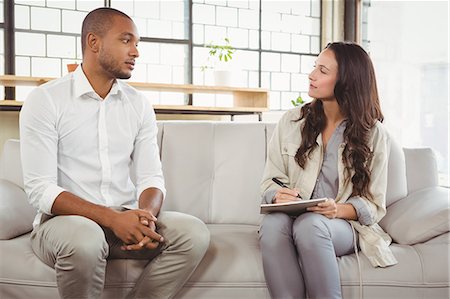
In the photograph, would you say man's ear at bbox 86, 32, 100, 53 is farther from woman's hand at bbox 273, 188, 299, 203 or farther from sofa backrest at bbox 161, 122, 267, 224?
woman's hand at bbox 273, 188, 299, 203

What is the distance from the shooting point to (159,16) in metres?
5.03

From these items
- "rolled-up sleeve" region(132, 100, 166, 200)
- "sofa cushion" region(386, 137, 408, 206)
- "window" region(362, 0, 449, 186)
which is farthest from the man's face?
"window" region(362, 0, 449, 186)

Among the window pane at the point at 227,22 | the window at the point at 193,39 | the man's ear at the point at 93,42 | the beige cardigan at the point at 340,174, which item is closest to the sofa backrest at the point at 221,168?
the beige cardigan at the point at 340,174

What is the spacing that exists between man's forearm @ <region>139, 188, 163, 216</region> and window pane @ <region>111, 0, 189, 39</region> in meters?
3.11

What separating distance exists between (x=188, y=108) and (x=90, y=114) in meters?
2.39

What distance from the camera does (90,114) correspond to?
82.7 inches

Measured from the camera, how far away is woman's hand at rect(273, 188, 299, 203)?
6.72ft

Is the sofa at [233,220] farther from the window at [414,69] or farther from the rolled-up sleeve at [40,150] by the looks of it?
the window at [414,69]

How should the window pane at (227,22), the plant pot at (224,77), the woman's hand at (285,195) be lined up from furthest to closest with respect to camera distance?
1. the window pane at (227,22)
2. the plant pot at (224,77)
3. the woman's hand at (285,195)

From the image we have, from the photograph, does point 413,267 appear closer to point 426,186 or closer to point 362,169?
point 362,169

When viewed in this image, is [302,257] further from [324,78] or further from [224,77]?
[224,77]

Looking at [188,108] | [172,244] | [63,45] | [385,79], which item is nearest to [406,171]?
[172,244]

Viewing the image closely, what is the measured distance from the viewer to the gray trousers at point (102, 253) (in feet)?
5.70

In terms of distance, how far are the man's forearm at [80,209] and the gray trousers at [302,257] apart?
521mm
